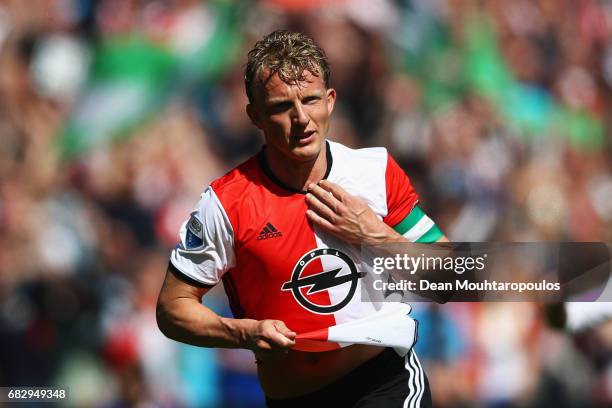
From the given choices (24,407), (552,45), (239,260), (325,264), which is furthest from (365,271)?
(552,45)

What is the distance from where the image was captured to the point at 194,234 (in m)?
3.64

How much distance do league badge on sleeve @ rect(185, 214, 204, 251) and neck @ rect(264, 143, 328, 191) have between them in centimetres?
37

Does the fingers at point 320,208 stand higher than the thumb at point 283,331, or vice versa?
the fingers at point 320,208

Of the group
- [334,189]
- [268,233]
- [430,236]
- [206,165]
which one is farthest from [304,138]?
[206,165]

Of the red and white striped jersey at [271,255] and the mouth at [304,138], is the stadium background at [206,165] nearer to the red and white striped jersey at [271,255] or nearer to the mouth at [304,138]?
the red and white striped jersey at [271,255]

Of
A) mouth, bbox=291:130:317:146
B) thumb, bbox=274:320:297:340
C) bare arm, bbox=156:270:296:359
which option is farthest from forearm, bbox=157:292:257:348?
mouth, bbox=291:130:317:146

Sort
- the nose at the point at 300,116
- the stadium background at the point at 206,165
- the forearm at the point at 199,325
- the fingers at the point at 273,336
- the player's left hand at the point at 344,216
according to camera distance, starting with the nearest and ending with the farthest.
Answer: the fingers at the point at 273,336 → the forearm at the point at 199,325 → the nose at the point at 300,116 → the player's left hand at the point at 344,216 → the stadium background at the point at 206,165

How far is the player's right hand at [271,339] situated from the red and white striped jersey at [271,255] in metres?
0.37

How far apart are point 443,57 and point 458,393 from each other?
8.91 ft

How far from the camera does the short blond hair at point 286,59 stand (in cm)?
353

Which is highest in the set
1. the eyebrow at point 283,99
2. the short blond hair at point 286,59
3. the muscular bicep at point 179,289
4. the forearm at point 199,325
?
the short blond hair at point 286,59

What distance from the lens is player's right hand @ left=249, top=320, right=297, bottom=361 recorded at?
10.5ft

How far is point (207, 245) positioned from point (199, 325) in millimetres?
301

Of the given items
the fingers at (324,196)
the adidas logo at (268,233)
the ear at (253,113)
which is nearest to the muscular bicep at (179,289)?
the adidas logo at (268,233)
